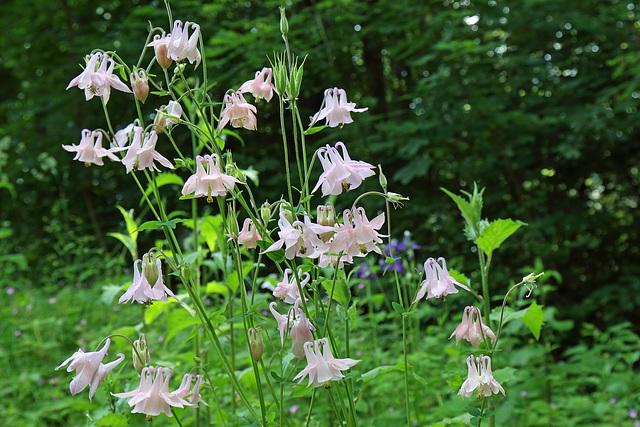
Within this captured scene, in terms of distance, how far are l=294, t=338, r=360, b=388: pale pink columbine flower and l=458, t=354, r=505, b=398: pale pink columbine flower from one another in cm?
29

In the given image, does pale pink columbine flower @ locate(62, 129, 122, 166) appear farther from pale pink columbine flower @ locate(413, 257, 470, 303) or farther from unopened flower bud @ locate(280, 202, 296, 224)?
pale pink columbine flower @ locate(413, 257, 470, 303)

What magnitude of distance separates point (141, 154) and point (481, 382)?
0.78 m

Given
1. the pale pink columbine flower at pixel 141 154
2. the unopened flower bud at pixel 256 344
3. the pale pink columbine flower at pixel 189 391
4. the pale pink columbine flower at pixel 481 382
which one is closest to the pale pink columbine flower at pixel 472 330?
the pale pink columbine flower at pixel 481 382

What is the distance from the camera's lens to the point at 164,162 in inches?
42.9

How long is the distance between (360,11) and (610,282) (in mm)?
3513

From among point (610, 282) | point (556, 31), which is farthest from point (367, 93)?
point (610, 282)

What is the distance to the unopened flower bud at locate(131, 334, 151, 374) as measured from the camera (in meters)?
1.08

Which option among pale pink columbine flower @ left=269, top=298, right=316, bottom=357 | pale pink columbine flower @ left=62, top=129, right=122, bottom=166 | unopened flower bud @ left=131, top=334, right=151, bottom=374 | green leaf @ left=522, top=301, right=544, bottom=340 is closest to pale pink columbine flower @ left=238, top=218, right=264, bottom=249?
pale pink columbine flower @ left=269, top=298, right=316, bottom=357

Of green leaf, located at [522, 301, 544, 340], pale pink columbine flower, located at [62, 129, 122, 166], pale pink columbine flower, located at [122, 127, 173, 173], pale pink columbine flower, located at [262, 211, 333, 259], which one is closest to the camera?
pale pink columbine flower, located at [262, 211, 333, 259]

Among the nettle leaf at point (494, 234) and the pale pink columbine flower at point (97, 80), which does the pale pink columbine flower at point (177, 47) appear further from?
the nettle leaf at point (494, 234)

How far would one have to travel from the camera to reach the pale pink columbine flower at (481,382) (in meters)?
1.11

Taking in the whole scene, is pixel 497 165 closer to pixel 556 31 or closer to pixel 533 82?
pixel 533 82

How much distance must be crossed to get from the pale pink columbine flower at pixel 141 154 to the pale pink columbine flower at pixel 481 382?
2.32ft

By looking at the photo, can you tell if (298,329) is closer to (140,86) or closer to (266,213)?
(266,213)
